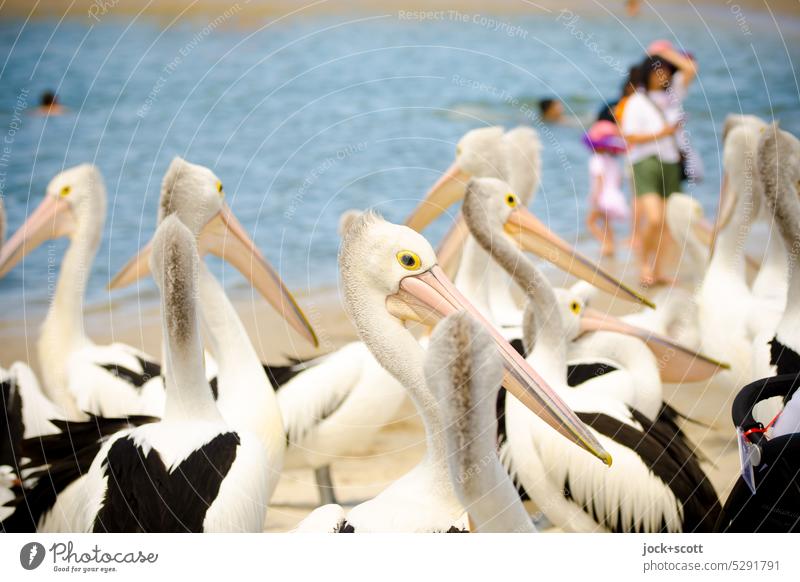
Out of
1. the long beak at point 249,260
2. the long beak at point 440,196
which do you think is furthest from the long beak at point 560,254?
the long beak at point 249,260

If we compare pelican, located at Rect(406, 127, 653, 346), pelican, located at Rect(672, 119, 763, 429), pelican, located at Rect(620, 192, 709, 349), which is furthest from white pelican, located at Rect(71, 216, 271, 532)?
pelican, located at Rect(672, 119, 763, 429)

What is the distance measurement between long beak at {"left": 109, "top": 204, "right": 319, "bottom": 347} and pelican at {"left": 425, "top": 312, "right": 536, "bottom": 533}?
41.9 inches

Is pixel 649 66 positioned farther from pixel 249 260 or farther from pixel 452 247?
pixel 249 260

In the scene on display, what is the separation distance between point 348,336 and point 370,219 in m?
2.47

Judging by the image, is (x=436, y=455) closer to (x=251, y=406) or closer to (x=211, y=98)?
(x=251, y=406)

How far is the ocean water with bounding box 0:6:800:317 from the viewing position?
21.4 feet

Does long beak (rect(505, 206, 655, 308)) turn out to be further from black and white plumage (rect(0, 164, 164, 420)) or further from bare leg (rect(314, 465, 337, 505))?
black and white plumage (rect(0, 164, 164, 420))

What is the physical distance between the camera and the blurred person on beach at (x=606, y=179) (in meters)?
5.80

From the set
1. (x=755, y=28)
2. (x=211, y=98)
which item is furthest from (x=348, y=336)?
(x=755, y=28)

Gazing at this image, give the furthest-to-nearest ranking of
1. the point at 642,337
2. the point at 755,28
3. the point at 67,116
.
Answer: the point at 755,28 → the point at 67,116 → the point at 642,337

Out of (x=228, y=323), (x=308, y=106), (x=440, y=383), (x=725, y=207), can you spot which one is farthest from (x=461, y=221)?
(x=308, y=106)

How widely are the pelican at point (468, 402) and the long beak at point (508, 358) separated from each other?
20cm
